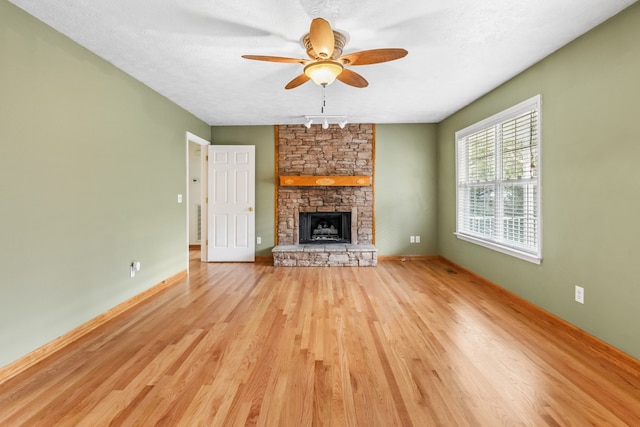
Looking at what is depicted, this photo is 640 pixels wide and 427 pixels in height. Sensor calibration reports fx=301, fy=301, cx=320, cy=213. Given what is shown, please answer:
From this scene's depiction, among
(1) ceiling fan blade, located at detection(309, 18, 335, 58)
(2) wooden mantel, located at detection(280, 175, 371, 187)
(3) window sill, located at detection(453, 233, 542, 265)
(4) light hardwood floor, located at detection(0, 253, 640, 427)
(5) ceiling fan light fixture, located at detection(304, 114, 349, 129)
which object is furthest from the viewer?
(2) wooden mantel, located at detection(280, 175, 371, 187)

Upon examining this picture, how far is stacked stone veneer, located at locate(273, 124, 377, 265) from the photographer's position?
5.49 metres

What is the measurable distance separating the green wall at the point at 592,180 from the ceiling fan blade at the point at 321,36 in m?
2.07

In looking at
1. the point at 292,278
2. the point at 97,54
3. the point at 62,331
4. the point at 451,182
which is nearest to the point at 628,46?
the point at 451,182

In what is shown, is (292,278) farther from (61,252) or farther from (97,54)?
(97,54)

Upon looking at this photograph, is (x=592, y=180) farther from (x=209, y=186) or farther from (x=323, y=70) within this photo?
(x=209, y=186)

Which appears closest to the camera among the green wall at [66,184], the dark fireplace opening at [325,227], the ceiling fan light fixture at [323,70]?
the green wall at [66,184]

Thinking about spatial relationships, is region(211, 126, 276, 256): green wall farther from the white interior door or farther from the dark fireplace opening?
the dark fireplace opening

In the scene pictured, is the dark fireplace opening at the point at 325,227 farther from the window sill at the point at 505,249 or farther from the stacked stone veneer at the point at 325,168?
the window sill at the point at 505,249

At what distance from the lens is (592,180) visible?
2371 millimetres

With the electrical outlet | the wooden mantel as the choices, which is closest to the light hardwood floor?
the electrical outlet

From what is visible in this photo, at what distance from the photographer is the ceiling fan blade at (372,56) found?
2.12 m

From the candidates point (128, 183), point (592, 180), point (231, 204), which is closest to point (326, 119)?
point (231, 204)

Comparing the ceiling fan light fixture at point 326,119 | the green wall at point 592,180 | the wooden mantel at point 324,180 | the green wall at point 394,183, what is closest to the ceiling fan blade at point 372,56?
the green wall at point 592,180

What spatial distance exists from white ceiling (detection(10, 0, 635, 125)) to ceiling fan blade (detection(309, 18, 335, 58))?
0.27 meters
